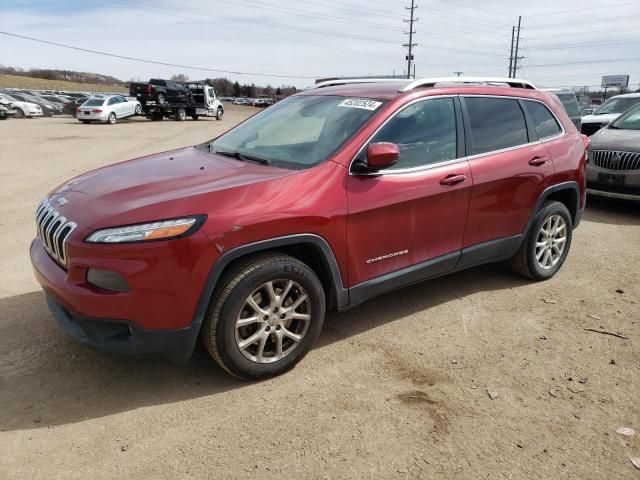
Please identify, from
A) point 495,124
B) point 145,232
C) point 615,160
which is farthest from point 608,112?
point 145,232

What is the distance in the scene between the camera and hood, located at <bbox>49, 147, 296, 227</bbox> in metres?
2.88

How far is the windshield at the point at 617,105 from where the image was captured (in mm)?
13070

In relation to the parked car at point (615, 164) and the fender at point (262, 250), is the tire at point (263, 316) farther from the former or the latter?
the parked car at point (615, 164)

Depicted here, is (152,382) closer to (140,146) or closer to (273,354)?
(273,354)

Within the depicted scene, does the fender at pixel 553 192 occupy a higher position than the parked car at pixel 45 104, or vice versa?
the parked car at pixel 45 104

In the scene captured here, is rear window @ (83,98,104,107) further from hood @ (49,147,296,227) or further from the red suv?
hood @ (49,147,296,227)

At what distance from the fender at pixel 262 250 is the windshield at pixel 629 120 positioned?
737 centimetres

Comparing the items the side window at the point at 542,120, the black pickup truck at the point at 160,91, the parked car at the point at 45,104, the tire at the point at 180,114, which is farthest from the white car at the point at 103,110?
the side window at the point at 542,120

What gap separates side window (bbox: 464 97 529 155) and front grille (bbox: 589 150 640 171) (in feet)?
13.1

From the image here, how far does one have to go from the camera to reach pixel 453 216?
3.99 meters

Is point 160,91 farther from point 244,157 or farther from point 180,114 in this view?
point 244,157

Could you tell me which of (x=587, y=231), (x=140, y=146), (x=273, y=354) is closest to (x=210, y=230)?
(x=273, y=354)

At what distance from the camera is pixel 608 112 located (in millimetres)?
13320

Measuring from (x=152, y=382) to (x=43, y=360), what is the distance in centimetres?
80
